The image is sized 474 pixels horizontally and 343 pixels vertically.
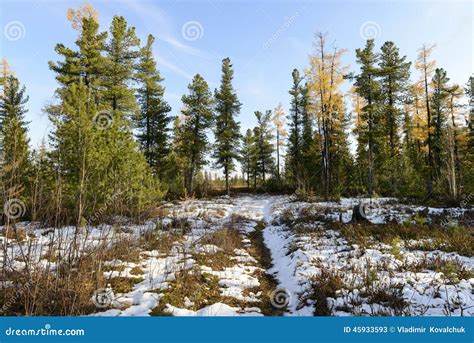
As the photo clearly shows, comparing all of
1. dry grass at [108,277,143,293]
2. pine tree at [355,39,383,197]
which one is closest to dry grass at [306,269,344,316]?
dry grass at [108,277,143,293]

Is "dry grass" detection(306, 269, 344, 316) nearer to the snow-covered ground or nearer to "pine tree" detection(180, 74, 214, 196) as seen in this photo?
the snow-covered ground

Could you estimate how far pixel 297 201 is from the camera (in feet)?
68.9

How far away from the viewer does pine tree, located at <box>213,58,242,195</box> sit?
100 feet

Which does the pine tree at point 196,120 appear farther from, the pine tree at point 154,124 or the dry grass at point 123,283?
the dry grass at point 123,283

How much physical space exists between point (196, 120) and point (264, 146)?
13163mm

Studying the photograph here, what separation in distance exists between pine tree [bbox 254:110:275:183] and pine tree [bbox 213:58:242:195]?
7.05 meters

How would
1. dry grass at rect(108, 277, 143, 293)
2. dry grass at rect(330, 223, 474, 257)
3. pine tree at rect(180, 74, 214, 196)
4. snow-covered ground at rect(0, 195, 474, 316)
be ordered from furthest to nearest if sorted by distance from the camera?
pine tree at rect(180, 74, 214, 196) < dry grass at rect(330, 223, 474, 257) < dry grass at rect(108, 277, 143, 293) < snow-covered ground at rect(0, 195, 474, 316)

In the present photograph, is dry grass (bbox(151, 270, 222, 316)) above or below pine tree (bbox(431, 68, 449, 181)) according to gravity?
below

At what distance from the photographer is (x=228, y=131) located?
2967cm

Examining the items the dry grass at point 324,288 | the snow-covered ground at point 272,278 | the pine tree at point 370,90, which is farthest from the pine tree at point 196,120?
the dry grass at point 324,288
